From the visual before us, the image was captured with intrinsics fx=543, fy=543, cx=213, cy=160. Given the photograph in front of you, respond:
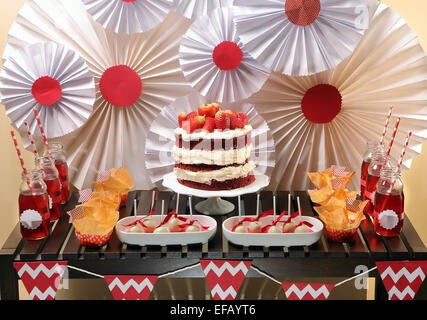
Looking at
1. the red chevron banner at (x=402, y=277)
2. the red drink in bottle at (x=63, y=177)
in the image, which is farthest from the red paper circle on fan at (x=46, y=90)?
the red chevron banner at (x=402, y=277)

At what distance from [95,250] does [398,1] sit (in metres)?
1.61

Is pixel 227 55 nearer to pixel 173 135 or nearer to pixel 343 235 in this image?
pixel 173 135

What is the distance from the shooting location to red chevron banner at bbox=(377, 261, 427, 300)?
187cm

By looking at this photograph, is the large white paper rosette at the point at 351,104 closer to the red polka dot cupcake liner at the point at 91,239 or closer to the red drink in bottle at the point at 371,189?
the red drink in bottle at the point at 371,189

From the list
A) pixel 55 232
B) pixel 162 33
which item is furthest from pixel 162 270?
pixel 162 33

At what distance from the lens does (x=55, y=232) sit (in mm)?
2025

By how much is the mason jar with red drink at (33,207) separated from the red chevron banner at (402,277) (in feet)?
3.91

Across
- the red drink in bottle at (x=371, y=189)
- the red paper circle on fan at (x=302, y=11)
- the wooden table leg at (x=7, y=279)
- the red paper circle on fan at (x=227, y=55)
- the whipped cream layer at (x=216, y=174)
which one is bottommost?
the wooden table leg at (x=7, y=279)

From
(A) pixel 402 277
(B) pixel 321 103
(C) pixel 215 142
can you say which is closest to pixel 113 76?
(C) pixel 215 142

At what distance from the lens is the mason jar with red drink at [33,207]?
1.94 m

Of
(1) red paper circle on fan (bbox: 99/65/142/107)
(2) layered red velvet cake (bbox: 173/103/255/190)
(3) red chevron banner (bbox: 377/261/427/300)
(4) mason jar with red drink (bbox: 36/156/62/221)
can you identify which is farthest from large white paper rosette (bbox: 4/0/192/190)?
(3) red chevron banner (bbox: 377/261/427/300)

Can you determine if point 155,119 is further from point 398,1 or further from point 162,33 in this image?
point 398,1

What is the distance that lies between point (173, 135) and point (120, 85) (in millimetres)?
317

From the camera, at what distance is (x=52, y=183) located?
6.97ft
